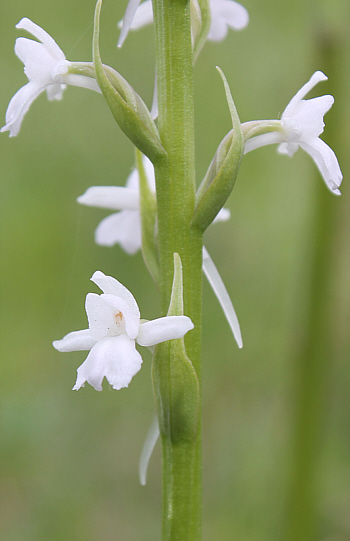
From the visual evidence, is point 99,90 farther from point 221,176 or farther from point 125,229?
point 125,229

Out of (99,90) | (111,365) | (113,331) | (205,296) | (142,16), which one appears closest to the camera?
(111,365)

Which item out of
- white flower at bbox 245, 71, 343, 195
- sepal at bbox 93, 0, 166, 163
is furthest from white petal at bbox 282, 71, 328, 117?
sepal at bbox 93, 0, 166, 163

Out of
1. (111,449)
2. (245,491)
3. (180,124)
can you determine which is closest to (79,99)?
(111,449)

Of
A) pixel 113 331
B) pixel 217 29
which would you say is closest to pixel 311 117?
pixel 217 29

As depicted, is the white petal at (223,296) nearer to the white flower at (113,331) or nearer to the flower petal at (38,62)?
the white flower at (113,331)

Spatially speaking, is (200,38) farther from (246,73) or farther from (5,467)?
(246,73)

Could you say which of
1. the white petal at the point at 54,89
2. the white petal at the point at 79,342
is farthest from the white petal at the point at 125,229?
the white petal at the point at 79,342

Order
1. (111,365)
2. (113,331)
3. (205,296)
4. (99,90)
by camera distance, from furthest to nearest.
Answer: (205,296)
(99,90)
(113,331)
(111,365)
